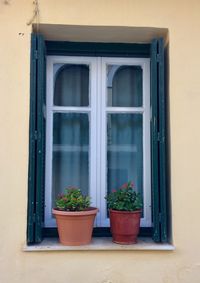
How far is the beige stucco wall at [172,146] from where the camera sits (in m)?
3.58

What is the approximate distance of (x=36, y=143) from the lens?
3670 millimetres

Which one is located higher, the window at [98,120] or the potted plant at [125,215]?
the window at [98,120]

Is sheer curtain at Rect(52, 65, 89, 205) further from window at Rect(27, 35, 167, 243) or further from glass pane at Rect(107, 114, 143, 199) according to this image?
glass pane at Rect(107, 114, 143, 199)

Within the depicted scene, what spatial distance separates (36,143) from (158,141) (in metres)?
1.08

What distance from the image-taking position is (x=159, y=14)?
3.82 metres

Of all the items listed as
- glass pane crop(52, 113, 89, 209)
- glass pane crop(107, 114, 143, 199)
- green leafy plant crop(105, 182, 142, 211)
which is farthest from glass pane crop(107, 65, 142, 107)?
green leafy plant crop(105, 182, 142, 211)

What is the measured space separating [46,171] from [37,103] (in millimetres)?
670

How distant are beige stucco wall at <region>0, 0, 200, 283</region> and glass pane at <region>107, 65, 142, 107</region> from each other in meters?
0.47

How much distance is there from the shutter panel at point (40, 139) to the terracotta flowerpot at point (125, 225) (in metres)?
0.62

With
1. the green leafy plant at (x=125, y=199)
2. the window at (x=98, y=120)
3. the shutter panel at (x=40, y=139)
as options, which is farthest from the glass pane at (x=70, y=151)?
the green leafy plant at (x=125, y=199)

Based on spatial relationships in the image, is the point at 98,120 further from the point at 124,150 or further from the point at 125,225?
the point at 125,225

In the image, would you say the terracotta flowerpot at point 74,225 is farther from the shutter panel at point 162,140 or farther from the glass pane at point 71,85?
the glass pane at point 71,85

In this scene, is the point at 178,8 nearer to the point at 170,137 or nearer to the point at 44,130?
the point at 170,137

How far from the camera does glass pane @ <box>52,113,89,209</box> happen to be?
405cm
